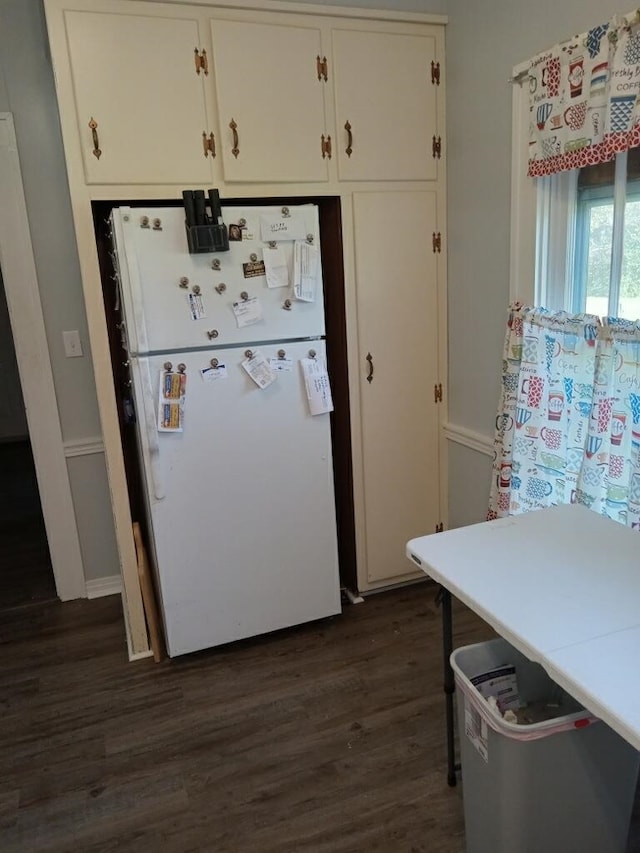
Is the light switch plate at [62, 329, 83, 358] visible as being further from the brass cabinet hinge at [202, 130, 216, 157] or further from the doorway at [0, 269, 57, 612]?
the doorway at [0, 269, 57, 612]

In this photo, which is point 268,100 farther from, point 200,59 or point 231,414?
point 231,414

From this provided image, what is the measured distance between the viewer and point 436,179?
274 centimetres

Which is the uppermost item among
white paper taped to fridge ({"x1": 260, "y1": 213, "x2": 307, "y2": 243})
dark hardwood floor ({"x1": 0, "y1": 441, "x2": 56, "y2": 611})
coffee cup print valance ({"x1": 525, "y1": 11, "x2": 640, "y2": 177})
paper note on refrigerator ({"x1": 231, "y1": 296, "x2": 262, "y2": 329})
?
coffee cup print valance ({"x1": 525, "y1": 11, "x2": 640, "y2": 177})

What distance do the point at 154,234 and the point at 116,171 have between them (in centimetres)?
29

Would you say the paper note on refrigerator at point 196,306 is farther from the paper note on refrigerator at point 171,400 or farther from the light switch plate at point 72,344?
the light switch plate at point 72,344

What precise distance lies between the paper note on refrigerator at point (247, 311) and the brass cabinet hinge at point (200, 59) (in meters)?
0.84

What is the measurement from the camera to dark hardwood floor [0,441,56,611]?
3264 mm

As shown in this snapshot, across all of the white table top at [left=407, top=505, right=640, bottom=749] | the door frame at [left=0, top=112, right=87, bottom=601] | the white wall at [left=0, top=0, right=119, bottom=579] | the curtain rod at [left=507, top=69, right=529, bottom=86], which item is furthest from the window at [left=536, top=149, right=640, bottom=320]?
the door frame at [left=0, top=112, right=87, bottom=601]

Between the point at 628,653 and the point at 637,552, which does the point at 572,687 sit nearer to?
the point at 628,653

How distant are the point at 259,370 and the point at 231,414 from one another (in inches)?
7.9

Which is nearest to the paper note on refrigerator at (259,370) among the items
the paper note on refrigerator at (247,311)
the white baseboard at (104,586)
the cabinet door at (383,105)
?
the paper note on refrigerator at (247,311)

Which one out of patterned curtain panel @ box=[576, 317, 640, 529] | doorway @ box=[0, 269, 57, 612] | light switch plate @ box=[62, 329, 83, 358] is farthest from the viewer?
doorway @ box=[0, 269, 57, 612]

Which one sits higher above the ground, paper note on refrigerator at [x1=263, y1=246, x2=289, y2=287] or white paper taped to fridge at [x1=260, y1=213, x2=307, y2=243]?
white paper taped to fridge at [x1=260, y1=213, x2=307, y2=243]

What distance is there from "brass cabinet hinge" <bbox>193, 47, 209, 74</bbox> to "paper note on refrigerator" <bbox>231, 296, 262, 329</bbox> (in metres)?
0.84
